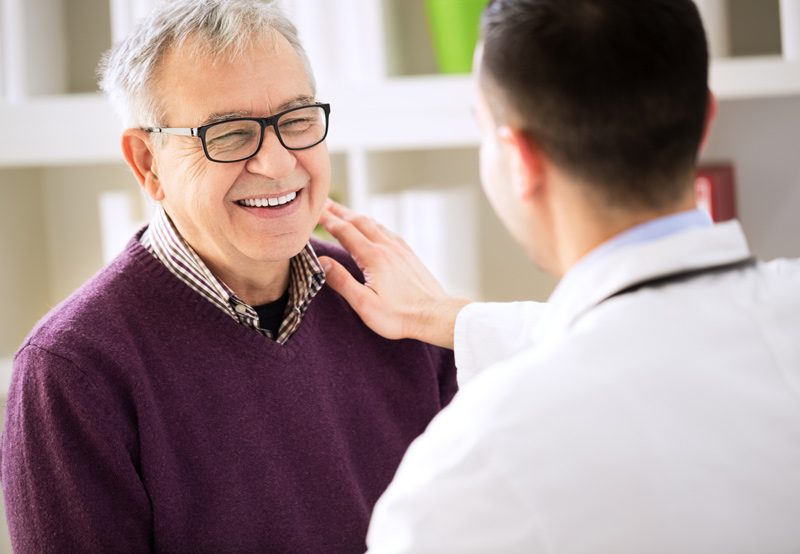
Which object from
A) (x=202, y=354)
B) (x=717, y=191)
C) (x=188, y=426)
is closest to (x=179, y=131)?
(x=202, y=354)

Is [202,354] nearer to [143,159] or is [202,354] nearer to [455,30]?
[143,159]

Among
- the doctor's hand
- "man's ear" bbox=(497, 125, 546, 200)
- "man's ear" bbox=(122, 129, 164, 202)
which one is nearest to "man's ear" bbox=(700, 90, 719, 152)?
"man's ear" bbox=(497, 125, 546, 200)

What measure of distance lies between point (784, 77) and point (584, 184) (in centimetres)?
117

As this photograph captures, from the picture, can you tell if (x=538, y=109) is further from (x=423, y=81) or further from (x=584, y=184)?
(x=423, y=81)

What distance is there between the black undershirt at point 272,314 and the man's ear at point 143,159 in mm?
252

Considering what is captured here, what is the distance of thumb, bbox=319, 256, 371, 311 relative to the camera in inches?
54.3

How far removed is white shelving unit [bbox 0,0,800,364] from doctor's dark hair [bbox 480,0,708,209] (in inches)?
37.4

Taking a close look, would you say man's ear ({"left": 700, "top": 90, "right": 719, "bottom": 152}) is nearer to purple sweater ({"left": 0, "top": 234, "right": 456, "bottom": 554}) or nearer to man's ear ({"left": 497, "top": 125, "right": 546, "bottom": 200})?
man's ear ({"left": 497, "top": 125, "right": 546, "bottom": 200})

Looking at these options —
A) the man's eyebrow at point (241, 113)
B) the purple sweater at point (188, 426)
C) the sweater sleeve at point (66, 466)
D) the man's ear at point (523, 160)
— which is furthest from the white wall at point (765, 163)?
the sweater sleeve at point (66, 466)

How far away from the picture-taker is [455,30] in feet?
6.02

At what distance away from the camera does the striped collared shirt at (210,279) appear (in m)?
1.25

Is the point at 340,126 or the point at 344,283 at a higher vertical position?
the point at 340,126

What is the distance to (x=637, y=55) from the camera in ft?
2.45

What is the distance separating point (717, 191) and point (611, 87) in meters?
1.37
